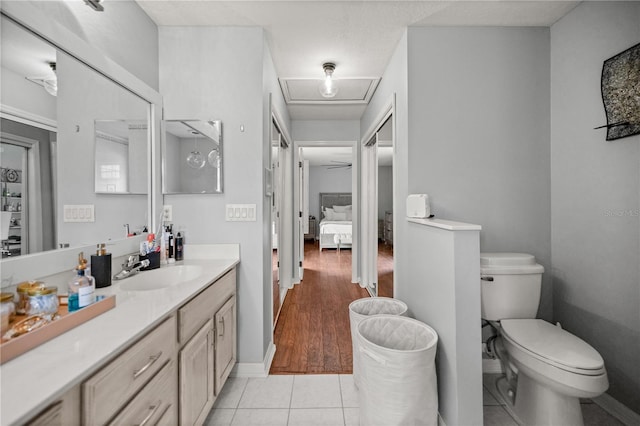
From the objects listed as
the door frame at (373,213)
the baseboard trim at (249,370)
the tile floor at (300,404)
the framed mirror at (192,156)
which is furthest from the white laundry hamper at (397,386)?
the door frame at (373,213)

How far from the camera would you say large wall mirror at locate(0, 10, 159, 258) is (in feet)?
3.47

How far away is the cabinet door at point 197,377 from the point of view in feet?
3.97

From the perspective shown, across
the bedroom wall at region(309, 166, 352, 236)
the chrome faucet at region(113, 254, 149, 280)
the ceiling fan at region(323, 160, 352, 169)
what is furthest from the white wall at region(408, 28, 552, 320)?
the bedroom wall at region(309, 166, 352, 236)

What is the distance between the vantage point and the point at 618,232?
1.62m

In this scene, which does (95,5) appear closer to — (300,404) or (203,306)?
(203,306)

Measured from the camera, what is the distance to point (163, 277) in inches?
65.7

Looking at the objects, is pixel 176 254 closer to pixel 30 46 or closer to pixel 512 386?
pixel 30 46

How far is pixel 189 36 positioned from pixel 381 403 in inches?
99.3

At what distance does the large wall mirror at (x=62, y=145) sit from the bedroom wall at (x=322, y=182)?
7.20 metres

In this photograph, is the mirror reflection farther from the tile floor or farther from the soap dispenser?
the tile floor

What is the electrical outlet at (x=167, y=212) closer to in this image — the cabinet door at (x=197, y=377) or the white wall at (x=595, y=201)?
the cabinet door at (x=197, y=377)

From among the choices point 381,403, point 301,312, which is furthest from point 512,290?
point 301,312

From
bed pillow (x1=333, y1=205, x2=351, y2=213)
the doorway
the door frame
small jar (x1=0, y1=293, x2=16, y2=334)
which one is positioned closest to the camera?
small jar (x1=0, y1=293, x2=16, y2=334)

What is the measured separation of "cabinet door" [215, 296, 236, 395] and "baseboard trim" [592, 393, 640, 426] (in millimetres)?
2241
